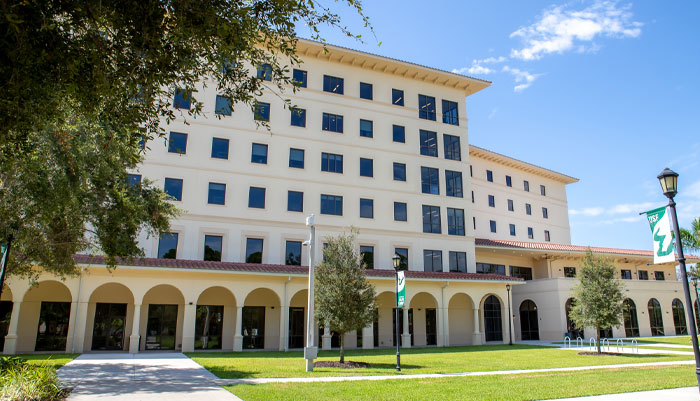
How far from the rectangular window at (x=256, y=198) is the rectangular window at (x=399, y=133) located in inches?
448

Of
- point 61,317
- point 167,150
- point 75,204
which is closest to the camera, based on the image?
point 75,204

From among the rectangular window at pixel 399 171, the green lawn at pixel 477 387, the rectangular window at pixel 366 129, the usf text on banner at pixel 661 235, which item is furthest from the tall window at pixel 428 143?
the usf text on banner at pixel 661 235

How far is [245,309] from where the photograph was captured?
30.8m

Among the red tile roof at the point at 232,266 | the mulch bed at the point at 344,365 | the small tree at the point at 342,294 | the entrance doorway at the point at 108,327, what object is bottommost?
the mulch bed at the point at 344,365

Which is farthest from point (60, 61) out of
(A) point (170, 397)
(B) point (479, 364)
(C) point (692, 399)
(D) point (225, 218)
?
(D) point (225, 218)

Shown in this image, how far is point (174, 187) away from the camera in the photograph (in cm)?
2978

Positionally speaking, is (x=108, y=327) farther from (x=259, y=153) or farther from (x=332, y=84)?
(x=332, y=84)

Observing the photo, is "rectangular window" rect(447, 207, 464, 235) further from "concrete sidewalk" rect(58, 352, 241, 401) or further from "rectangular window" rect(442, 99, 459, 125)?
"concrete sidewalk" rect(58, 352, 241, 401)

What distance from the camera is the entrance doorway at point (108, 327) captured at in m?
27.5

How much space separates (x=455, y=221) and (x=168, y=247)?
21.0 metres

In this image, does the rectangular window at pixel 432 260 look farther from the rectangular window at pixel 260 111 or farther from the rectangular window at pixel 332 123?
the rectangular window at pixel 260 111

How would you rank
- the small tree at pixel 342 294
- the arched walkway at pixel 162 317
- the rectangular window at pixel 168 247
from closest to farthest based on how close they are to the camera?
the small tree at pixel 342 294, the arched walkway at pixel 162 317, the rectangular window at pixel 168 247

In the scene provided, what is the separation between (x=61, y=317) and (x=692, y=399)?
2902 cm

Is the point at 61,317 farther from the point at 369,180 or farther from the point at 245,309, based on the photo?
the point at 369,180
